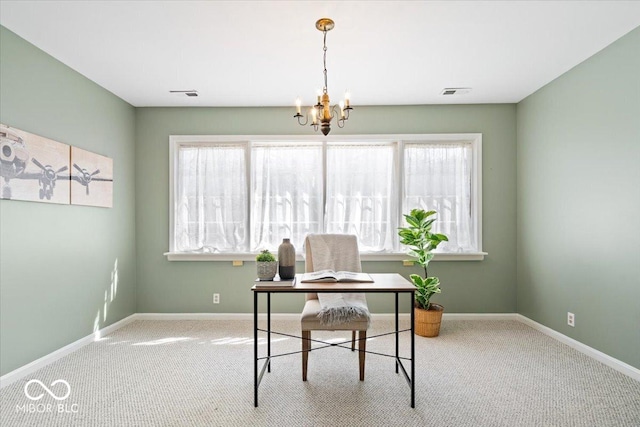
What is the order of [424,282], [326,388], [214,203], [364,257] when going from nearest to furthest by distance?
1. [326,388]
2. [424,282]
3. [364,257]
4. [214,203]

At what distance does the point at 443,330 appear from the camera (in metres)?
3.72

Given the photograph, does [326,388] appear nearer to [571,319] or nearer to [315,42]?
[571,319]

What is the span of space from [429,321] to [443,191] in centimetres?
153

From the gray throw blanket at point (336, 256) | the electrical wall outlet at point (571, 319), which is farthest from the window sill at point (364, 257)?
the gray throw blanket at point (336, 256)

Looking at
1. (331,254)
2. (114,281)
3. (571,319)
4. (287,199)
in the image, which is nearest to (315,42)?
(331,254)

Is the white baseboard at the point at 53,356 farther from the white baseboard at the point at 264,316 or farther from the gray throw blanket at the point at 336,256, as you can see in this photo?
the gray throw blanket at the point at 336,256

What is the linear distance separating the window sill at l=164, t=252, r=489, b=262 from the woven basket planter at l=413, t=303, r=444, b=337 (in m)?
0.71

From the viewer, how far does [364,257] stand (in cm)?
407

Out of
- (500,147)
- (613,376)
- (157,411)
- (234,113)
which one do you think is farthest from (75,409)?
(500,147)

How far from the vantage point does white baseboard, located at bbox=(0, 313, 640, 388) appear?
260cm

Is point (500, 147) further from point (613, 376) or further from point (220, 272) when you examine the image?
point (220, 272)

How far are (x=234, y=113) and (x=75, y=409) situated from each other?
3.19 meters

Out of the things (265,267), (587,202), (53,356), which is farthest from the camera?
(587,202)

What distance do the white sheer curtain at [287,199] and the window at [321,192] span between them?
12 millimetres
